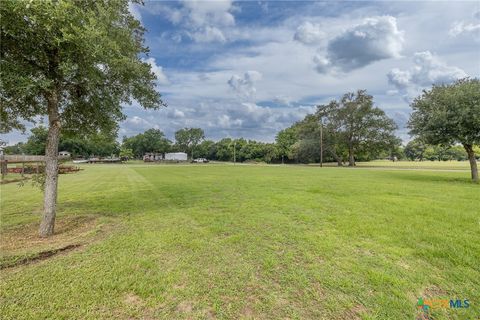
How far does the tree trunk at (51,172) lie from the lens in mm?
5543

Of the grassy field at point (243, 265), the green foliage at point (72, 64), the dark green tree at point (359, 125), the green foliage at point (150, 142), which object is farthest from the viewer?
the green foliage at point (150, 142)

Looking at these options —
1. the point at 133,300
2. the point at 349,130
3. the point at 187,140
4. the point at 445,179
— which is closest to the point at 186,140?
the point at 187,140

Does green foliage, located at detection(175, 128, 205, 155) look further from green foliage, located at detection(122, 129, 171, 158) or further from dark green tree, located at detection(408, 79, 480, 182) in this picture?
dark green tree, located at detection(408, 79, 480, 182)

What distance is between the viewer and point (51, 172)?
5.61m

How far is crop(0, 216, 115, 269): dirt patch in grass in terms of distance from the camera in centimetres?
423

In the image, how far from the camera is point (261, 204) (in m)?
8.58

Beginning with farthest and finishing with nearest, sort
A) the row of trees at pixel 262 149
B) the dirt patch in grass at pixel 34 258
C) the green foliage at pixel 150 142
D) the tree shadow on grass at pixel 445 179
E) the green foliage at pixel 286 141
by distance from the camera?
the green foliage at pixel 150 142, the green foliage at pixel 286 141, the row of trees at pixel 262 149, the tree shadow on grass at pixel 445 179, the dirt patch in grass at pixel 34 258

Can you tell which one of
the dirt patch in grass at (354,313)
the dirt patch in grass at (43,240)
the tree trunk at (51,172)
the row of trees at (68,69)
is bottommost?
the dirt patch in grass at (354,313)

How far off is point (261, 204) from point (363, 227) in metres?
3.57

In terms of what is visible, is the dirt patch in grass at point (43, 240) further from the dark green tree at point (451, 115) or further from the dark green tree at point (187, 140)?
the dark green tree at point (187, 140)

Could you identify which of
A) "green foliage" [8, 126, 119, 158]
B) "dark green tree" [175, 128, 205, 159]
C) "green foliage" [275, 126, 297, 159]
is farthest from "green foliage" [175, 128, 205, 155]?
"green foliage" [275, 126, 297, 159]

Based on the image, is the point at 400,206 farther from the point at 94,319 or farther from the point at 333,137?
the point at 333,137

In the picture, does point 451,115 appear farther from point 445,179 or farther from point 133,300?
point 133,300

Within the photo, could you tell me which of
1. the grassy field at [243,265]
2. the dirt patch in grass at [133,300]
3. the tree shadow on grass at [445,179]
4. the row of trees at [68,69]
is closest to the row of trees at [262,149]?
the tree shadow on grass at [445,179]
